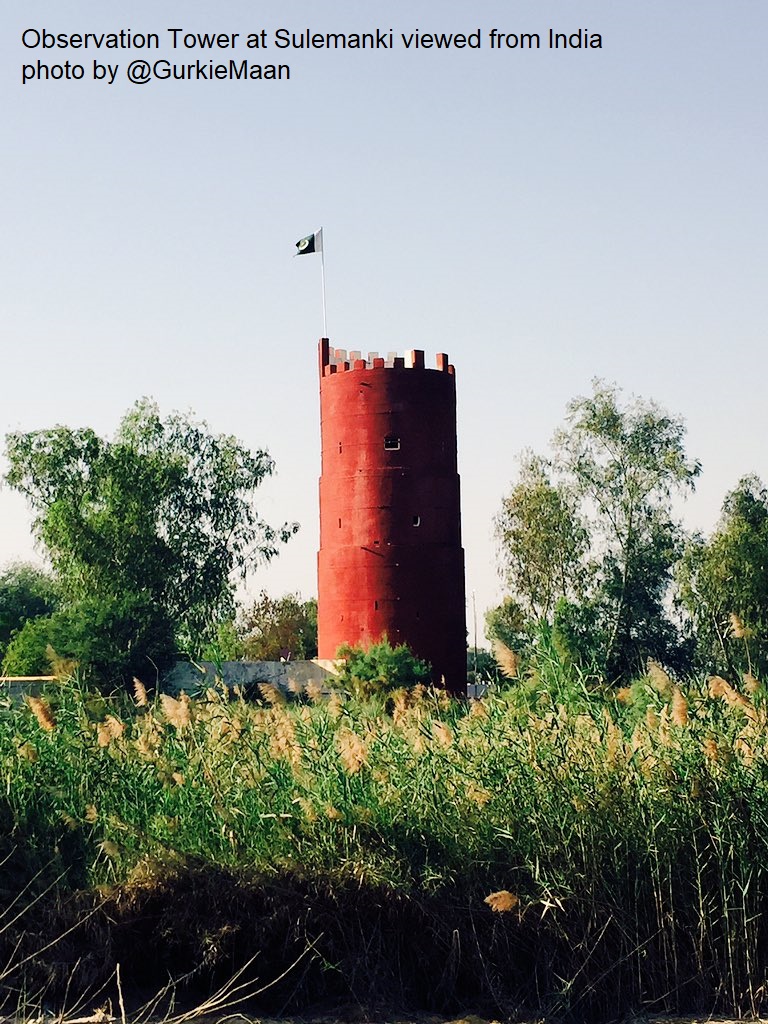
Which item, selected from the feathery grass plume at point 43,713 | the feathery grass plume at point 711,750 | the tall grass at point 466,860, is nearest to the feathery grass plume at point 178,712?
the tall grass at point 466,860

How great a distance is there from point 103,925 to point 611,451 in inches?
1202

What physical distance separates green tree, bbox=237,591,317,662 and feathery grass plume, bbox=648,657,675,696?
4164 centimetres

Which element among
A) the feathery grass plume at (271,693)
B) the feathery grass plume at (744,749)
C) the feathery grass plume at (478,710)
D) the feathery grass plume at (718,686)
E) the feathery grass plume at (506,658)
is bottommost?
the feathery grass plume at (744,749)

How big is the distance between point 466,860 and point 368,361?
31.3 metres

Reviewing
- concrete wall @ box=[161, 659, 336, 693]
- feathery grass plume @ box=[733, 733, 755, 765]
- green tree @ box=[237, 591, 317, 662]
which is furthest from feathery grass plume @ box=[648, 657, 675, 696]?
green tree @ box=[237, 591, 317, 662]

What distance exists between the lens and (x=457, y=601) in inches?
1503

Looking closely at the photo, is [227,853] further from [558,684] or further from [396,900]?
[558,684]

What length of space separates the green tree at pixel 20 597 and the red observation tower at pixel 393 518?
962 centimetres

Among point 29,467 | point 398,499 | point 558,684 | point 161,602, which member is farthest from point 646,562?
point 558,684

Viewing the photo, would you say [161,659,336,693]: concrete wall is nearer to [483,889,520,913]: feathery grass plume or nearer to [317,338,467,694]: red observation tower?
[317,338,467,694]: red observation tower

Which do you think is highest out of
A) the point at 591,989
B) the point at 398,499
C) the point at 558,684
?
the point at 398,499

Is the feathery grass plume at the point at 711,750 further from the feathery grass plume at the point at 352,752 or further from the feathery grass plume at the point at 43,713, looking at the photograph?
the feathery grass plume at the point at 43,713

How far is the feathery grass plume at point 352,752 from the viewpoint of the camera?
7.65m

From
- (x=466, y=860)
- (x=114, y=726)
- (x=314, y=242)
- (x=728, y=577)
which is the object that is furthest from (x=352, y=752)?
(x=314, y=242)
